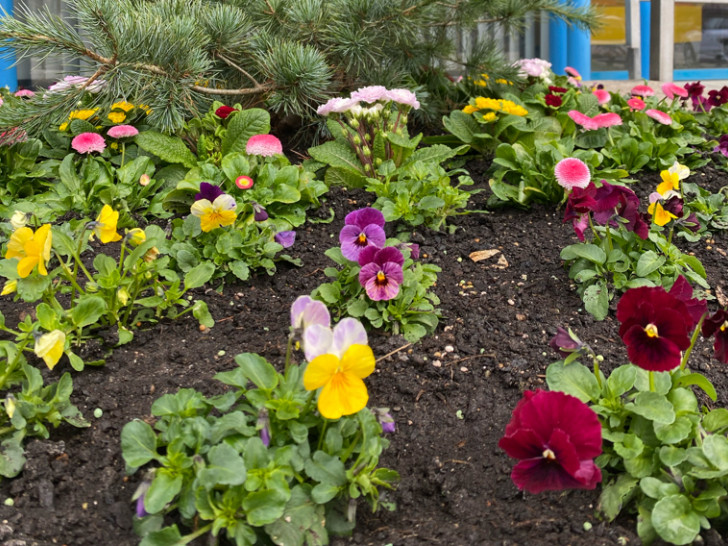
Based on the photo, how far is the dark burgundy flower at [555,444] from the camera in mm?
1274

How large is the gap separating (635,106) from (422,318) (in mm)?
2010

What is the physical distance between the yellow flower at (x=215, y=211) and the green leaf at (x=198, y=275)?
0.49ft

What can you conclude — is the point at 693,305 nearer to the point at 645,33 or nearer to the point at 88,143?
the point at 88,143

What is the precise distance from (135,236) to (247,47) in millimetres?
1369

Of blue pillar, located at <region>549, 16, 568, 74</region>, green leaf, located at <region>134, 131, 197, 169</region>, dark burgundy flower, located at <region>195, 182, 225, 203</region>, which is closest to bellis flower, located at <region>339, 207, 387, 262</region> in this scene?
dark burgundy flower, located at <region>195, 182, 225, 203</region>

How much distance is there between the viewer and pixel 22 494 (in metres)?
1.49

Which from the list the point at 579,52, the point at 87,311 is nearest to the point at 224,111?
the point at 87,311

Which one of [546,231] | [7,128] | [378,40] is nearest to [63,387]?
[7,128]

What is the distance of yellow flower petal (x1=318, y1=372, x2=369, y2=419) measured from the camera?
130cm

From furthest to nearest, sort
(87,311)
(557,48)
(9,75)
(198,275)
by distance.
→ (557,48) → (9,75) → (198,275) → (87,311)

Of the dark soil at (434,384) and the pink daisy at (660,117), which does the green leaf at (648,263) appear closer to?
the dark soil at (434,384)

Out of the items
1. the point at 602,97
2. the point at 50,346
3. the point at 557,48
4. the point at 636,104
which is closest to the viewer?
the point at 50,346

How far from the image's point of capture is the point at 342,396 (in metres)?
1.32

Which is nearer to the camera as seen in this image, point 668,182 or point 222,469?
point 222,469
